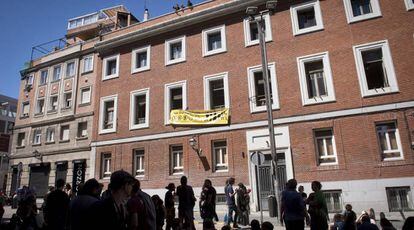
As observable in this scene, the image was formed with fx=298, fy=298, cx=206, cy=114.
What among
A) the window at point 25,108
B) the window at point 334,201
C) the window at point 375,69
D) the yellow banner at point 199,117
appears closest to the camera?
the window at point 334,201

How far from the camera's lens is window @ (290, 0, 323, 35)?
1680 centimetres

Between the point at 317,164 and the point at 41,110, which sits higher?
the point at 41,110

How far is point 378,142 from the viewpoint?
1415cm

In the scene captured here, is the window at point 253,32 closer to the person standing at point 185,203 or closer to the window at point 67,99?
the person standing at point 185,203

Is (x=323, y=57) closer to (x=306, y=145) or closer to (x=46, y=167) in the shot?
(x=306, y=145)

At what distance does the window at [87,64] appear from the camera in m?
25.5

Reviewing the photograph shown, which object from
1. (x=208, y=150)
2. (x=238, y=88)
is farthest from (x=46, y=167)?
(x=238, y=88)

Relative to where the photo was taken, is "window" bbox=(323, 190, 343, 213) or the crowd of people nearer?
the crowd of people

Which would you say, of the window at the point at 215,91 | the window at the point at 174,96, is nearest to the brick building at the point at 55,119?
the window at the point at 174,96

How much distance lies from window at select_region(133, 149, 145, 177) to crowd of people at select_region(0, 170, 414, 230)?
11155 mm

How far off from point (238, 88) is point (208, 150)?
4124 mm

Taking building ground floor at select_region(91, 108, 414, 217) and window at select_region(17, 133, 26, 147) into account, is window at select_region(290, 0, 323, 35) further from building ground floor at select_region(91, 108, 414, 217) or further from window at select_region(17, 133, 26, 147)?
window at select_region(17, 133, 26, 147)

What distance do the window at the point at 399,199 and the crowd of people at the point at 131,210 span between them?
6828mm

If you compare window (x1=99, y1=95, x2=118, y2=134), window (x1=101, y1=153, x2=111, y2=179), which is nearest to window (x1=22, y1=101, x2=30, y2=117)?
window (x1=99, y1=95, x2=118, y2=134)
